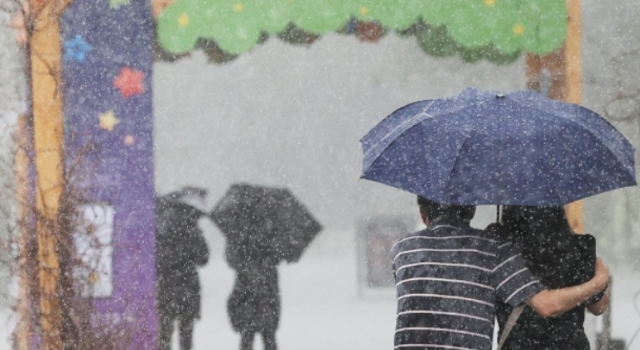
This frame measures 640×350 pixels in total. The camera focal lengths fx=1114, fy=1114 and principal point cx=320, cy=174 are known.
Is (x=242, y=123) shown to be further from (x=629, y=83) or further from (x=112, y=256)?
(x=629, y=83)

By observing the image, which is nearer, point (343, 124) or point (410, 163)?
point (410, 163)

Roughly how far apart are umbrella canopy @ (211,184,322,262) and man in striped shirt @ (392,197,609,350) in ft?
12.6

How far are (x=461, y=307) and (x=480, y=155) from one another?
0.50 meters

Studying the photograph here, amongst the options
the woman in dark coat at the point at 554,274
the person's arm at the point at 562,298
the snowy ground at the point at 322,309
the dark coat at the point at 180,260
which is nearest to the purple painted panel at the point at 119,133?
the dark coat at the point at 180,260

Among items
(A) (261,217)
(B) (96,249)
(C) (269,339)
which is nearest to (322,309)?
(C) (269,339)

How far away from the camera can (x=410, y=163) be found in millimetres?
3646

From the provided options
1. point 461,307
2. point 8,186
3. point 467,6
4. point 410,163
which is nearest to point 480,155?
point 410,163

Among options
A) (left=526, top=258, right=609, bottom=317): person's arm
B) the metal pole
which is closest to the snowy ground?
the metal pole

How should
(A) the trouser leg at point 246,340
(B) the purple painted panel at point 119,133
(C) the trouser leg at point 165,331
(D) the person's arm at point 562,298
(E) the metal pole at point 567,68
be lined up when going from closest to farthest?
(D) the person's arm at point 562,298 < (E) the metal pole at point 567,68 < (B) the purple painted panel at point 119,133 < (C) the trouser leg at point 165,331 < (A) the trouser leg at point 246,340

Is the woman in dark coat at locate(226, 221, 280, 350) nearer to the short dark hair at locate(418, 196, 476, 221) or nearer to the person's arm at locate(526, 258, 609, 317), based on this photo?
the short dark hair at locate(418, 196, 476, 221)

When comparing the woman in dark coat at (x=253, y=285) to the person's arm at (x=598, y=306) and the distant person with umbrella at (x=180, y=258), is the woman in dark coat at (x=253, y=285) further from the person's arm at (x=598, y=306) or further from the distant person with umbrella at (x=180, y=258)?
the person's arm at (x=598, y=306)

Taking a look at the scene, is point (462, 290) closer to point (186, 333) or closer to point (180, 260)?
point (180, 260)

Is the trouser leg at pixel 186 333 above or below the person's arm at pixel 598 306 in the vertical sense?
above

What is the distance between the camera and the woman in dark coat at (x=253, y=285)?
23.9ft
